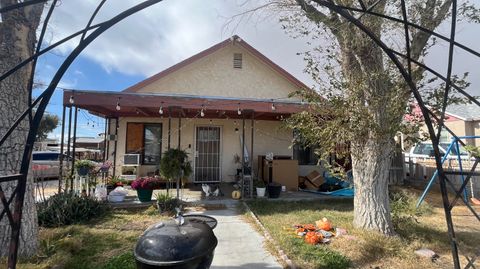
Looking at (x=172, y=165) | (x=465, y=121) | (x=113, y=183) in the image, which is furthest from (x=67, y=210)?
(x=465, y=121)

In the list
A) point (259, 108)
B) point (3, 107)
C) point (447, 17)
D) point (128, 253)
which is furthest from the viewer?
point (259, 108)

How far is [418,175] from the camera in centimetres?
1261

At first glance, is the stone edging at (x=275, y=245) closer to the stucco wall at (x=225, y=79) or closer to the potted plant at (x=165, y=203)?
the potted plant at (x=165, y=203)

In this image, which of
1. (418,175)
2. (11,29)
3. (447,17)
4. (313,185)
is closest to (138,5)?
(11,29)

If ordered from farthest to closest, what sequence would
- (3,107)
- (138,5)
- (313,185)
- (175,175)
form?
(313,185) → (175,175) → (3,107) → (138,5)

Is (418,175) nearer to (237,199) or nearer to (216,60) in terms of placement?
(237,199)

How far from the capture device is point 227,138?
38.2 ft

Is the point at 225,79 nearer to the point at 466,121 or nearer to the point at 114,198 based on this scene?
the point at 114,198

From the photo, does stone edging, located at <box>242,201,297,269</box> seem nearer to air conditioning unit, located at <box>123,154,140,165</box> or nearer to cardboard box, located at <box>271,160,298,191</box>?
cardboard box, located at <box>271,160,298,191</box>

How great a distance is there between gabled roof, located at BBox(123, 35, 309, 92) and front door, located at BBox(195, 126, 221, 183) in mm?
2454

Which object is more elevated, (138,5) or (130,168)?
(138,5)

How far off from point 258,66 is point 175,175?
255 inches

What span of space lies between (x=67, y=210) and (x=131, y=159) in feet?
14.4

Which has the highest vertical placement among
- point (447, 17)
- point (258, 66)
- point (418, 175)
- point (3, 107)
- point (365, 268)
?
point (258, 66)
